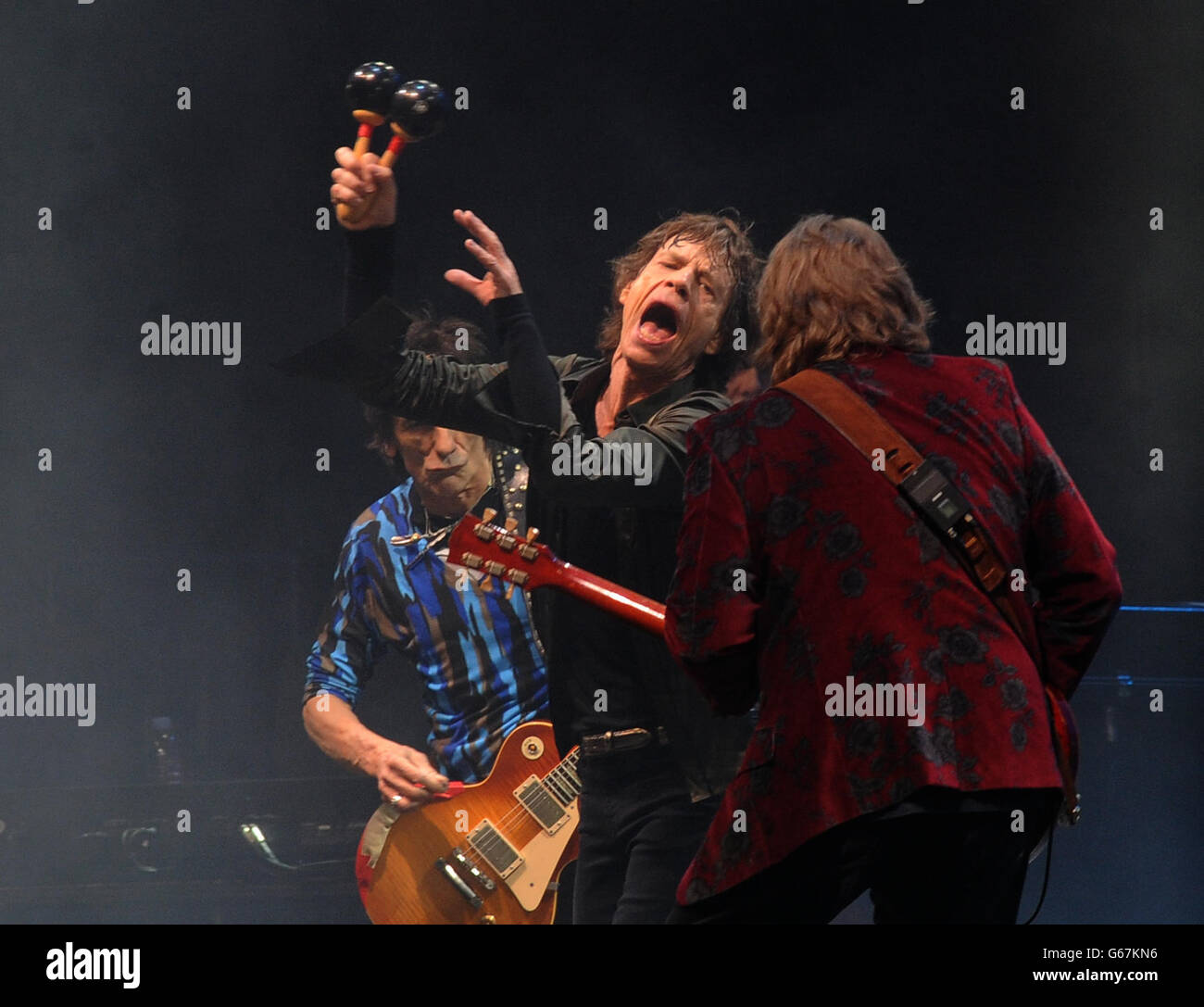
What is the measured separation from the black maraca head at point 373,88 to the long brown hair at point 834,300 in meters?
1.84

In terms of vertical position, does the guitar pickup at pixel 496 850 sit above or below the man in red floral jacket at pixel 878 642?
below

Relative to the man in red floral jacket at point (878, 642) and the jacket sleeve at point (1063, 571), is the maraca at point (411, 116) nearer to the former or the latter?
the man in red floral jacket at point (878, 642)

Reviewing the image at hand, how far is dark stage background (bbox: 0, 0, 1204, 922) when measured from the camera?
13.4 ft

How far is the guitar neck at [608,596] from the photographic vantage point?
11.6 feet

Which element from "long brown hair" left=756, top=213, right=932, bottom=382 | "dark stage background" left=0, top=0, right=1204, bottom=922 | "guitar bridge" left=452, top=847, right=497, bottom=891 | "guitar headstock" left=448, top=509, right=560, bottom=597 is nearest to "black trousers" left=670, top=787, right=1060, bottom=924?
"long brown hair" left=756, top=213, right=932, bottom=382

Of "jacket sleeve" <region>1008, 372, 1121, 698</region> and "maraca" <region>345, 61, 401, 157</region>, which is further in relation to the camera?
"maraca" <region>345, 61, 401, 157</region>

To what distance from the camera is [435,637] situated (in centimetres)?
397

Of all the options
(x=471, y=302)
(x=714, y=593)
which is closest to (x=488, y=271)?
(x=471, y=302)

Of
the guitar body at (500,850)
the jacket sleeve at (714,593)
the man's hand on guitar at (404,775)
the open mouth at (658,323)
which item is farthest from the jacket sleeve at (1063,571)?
the man's hand on guitar at (404,775)

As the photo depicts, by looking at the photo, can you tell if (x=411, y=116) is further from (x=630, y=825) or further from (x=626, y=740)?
(x=630, y=825)

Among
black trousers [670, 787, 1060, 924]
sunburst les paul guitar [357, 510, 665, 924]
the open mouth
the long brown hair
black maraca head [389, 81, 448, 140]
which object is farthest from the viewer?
black maraca head [389, 81, 448, 140]

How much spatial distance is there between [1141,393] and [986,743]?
7.43 feet

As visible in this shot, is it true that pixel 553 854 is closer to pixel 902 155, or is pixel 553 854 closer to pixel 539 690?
pixel 539 690

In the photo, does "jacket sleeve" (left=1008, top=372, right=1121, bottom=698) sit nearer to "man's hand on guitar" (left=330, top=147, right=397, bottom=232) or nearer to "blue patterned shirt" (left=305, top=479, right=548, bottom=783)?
"blue patterned shirt" (left=305, top=479, right=548, bottom=783)
